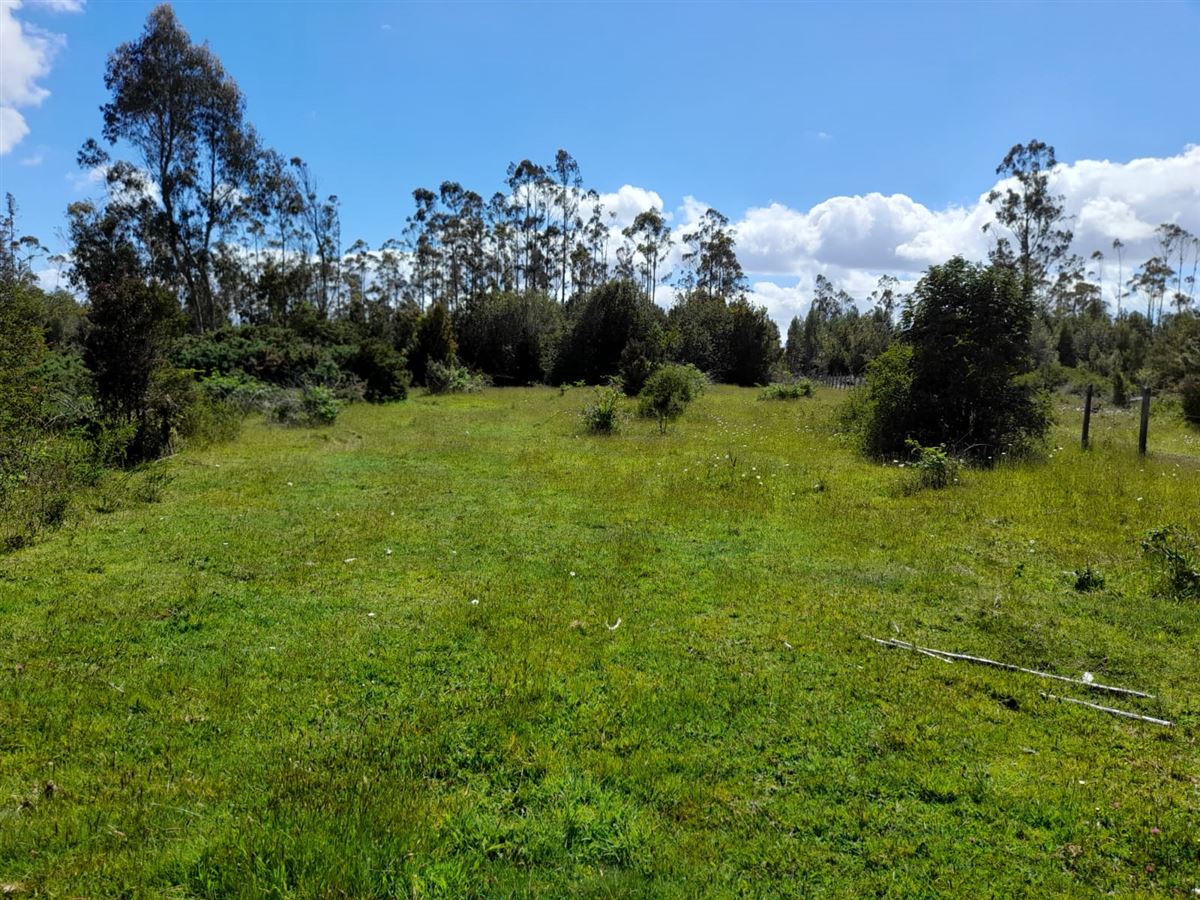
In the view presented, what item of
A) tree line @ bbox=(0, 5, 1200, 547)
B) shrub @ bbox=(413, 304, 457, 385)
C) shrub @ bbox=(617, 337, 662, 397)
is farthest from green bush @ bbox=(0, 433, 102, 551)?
shrub @ bbox=(413, 304, 457, 385)

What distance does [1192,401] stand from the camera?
21500 mm

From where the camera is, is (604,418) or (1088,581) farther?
(604,418)

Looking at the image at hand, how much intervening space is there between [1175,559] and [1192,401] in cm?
2094

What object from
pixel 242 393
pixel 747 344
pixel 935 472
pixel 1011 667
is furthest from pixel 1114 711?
pixel 747 344

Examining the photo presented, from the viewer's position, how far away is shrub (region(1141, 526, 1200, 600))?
6.00m

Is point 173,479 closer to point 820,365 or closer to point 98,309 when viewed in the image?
point 98,309

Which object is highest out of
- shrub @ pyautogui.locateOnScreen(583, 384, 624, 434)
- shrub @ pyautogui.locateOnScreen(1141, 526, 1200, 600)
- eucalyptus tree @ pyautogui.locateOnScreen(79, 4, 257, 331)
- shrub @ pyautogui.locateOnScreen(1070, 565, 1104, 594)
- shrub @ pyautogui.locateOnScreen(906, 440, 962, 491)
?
eucalyptus tree @ pyautogui.locateOnScreen(79, 4, 257, 331)

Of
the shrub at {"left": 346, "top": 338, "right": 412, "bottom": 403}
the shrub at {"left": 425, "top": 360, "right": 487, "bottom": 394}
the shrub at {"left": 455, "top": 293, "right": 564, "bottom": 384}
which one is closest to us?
the shrub at {"left": 346, "top": 338, "right": 412, "bottom": 403}

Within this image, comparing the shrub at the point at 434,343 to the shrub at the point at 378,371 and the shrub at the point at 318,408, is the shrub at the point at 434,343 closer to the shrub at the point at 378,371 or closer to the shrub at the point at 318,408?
the shrub at the point at 378,371

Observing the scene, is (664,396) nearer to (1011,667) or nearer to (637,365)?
(637,365)

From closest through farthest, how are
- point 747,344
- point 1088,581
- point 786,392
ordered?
point 1088,581
point 786,392
point 747,344

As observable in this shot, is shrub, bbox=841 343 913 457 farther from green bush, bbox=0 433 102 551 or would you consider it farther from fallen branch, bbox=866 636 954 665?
green bush, bbox=0 433 102 551

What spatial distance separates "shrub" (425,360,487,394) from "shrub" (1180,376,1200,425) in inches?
1096

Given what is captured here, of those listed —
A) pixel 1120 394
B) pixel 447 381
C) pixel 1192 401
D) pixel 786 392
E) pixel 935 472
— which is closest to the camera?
pixel 935 472
